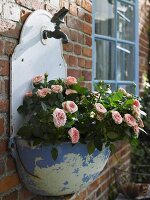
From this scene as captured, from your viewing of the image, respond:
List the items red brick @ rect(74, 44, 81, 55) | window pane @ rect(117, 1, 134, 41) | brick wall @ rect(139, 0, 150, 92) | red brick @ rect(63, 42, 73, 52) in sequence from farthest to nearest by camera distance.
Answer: brick wall @ rect(139, 0, 150, 92) < window pane @ rect(117, 1, 134, 41) < red brick @ rect(74, 44, 81, 55) < red brick @ rect(63, 42, 73, 52)

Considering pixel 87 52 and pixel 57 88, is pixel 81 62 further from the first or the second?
pixel 57 88

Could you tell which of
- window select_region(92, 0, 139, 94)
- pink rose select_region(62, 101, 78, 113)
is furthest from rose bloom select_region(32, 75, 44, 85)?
window select_region(92, 0, 139, 94)

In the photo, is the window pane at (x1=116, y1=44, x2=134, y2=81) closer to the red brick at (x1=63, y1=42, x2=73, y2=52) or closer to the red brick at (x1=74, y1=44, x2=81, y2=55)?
the red brick at (x1=74, y1=44, x2=81, y2=55)

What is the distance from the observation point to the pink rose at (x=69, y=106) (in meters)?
1.59

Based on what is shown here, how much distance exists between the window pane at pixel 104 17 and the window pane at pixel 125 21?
Result: 0.11 metres

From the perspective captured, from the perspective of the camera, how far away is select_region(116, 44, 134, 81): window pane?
332 centimetres

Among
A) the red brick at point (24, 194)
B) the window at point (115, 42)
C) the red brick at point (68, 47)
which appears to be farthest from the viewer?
the window at point (115, 42)

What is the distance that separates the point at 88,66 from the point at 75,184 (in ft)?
3.24

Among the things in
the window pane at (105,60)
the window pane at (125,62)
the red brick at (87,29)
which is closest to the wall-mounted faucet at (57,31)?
the red brick at (87,29)

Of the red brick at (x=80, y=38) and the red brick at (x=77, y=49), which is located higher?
the red brick at (x=80, y=38)

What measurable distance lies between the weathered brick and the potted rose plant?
35 millimetres

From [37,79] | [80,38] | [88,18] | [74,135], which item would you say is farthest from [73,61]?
[74,135]

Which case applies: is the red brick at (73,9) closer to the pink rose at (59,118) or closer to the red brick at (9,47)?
the red brick at (9,47)

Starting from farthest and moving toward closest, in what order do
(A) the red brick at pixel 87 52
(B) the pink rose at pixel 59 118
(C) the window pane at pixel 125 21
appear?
(C) the window pane at pixel 125 21
(A) the red brick at pixel 87 52
(B) the pink rose at pixel 59 118
